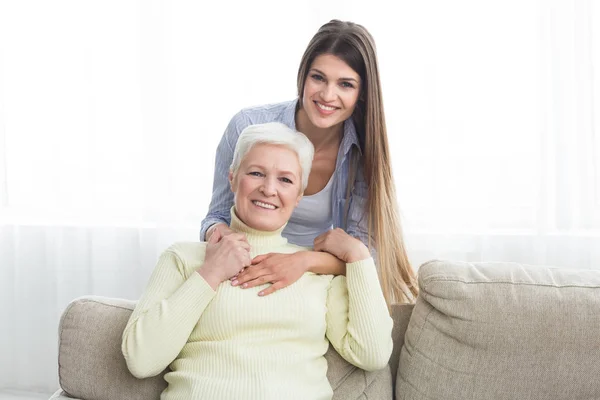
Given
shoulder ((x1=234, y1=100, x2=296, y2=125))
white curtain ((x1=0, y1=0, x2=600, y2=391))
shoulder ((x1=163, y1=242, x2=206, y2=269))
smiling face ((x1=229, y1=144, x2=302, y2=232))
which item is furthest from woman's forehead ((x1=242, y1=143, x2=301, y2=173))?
white curtain ((x1=0, y1=0, x2=600, y2=391))

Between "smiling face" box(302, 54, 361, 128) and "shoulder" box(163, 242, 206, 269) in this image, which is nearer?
"shoulder" box(163, 242, 206, 269)

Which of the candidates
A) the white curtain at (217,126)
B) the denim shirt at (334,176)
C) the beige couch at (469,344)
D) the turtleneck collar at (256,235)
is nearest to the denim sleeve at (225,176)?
the denim shirt at (334,176)

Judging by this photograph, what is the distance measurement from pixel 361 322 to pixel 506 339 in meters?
0.34

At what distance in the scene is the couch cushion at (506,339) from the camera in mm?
1679

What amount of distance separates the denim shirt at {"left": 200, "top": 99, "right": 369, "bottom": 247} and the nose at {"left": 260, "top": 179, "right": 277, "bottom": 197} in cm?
46

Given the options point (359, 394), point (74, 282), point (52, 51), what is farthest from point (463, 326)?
point (52, 51)

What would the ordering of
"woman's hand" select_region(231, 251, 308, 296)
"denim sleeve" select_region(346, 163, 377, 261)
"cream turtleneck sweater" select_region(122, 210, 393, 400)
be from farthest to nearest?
"denim sleeve" select_region(346, 163, 377, 261) < "woman's hand" select_region(231, 251, 308, 296) < "cream turtleneck sweater" select_region(122, 210, 393, 400)

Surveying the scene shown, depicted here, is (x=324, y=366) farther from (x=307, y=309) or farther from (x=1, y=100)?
(x=1, y=100)

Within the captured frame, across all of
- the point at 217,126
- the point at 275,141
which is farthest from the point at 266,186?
the point at 217,126

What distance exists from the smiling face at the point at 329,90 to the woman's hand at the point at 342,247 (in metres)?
0.40

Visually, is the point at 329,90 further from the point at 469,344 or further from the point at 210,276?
the point at 469,344

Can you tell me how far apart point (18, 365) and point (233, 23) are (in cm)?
195

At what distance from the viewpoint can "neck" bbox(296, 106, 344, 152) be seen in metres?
2.26

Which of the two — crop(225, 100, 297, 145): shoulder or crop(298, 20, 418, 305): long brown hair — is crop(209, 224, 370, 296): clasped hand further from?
crop(225, 100, 297, 145): shoulder
